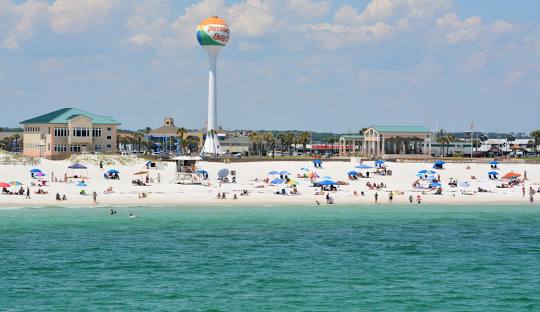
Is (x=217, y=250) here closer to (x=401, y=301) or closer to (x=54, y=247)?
(x=54, y=247)

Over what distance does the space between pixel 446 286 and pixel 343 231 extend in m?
17.6

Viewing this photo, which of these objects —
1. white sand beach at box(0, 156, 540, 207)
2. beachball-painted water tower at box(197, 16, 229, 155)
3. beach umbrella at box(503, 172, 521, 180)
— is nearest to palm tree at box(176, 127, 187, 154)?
beachball-painted water tower at box(197, 16, 229, 155)

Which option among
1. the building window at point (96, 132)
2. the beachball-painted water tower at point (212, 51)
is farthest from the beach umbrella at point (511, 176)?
the building window at point (96, 132)

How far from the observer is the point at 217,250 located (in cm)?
4509

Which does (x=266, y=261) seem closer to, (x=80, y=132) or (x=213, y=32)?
(x=80, y=132)

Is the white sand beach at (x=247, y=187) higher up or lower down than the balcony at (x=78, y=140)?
lower down

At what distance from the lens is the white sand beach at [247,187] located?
68.9m

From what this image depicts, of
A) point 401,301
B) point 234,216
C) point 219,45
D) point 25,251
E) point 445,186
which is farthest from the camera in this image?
point 219,45

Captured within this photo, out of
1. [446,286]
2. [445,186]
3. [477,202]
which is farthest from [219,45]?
[446,286]

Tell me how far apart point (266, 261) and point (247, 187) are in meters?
35.4

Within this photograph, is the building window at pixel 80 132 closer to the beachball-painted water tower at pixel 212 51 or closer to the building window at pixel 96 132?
the building window at pixel 96 132

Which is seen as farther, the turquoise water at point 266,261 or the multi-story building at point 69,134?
the multi-story building at point 69,134

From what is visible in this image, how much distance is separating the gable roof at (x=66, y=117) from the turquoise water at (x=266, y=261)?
47869mm

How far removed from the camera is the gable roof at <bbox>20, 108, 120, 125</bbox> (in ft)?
356
